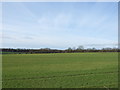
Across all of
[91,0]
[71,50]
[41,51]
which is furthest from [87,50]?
[91,0]

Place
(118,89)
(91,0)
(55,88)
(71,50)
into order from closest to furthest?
(118,89) → (55,88) → (91,0) → (71,50)

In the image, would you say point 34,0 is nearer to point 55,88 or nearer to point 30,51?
point 55,88

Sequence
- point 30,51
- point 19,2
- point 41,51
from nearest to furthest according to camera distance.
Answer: point 19,2 < point 30,51 < point 41,51

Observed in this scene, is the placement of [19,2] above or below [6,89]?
above

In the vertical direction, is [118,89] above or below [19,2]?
below

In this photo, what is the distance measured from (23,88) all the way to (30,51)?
41.4 metres

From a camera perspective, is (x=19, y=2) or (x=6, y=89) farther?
(x=19, y=2)

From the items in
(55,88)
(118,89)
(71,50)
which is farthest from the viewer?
(71,50)

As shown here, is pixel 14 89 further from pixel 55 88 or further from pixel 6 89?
pixel 55 88

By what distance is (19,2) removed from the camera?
4.57 meters

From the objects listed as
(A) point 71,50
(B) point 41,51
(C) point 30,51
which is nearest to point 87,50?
(A) point 71,50

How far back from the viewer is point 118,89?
3750 mm

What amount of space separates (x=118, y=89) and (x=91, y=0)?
10.2ft

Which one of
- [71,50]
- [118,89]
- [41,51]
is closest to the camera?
[118,89]
